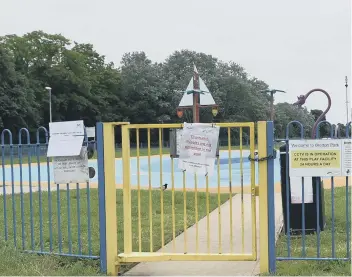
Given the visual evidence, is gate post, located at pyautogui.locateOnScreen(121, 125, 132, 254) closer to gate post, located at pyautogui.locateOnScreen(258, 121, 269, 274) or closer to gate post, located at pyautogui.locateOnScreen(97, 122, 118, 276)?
gate post, located at pyautogui.locateOnScreen(97, 122, 118, 276)

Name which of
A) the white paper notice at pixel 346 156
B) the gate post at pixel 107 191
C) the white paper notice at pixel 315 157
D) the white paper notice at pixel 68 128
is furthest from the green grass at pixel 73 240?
the white paper notice at pixel 346 156

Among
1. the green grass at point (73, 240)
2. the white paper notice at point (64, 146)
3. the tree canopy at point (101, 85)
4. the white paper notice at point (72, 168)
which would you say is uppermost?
the tree canopy at point (101, 85)

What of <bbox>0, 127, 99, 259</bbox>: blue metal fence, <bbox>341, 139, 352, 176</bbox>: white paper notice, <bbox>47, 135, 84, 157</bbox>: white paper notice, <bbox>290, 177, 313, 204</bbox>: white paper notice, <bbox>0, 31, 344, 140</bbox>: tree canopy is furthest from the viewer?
<bbox>0, 31, 344, 140</bbox>: tree canopy

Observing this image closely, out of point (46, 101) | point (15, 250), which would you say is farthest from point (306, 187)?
point (46, 101)

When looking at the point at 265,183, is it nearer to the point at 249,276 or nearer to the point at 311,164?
the point at 311,164

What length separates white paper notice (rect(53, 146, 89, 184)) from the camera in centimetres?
559

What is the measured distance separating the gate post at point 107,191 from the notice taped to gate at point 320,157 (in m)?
1.83

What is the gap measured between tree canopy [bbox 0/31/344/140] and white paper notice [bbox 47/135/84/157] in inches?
1742

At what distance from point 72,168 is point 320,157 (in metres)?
2.59

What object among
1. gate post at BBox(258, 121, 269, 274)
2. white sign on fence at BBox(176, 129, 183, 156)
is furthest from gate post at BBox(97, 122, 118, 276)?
gate post at BBox(258, 121, 269, 274)

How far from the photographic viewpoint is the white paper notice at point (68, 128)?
18.2 ft

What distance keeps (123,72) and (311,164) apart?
5909 cm

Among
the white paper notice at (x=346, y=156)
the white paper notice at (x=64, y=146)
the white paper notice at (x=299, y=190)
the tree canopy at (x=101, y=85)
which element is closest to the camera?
the white paper notice at (x=346, y=156)

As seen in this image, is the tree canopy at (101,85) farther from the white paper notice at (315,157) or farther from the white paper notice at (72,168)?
the white paper notice at (315,157)
